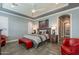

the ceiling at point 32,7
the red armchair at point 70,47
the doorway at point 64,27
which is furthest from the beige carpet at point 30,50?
the ceiling at point 32,7

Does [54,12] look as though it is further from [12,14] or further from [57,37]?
[12,14]

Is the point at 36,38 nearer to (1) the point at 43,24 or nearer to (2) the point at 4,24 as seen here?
(1) the point at 43,24

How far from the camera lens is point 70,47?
1744 millimetres

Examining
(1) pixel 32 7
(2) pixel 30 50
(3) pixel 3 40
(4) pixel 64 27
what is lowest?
(2) pixel 30 50

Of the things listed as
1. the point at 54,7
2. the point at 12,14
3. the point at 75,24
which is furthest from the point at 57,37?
the point at 12,14

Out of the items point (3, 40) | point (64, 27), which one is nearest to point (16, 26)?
point (3, 40)

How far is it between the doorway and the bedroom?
0.07ft

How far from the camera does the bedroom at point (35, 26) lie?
5.58 feet

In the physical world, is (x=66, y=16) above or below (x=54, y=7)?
below

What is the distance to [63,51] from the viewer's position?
Result: 1.72m

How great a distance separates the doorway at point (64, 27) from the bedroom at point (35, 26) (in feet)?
0.07

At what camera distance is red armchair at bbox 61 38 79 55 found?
66.9 inches

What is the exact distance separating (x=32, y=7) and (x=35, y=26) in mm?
460
